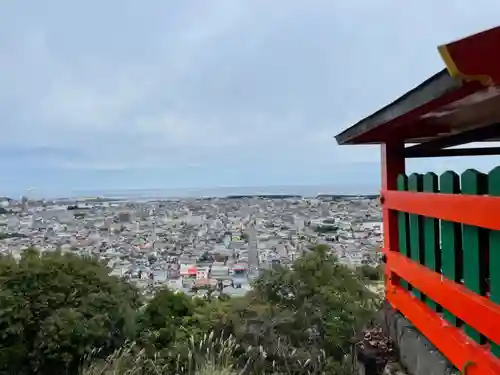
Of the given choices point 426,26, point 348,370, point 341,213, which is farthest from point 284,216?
point 426,26

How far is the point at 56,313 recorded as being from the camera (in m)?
6.51

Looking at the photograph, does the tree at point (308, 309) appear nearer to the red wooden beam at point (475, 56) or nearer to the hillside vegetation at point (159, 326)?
the hillside vegetation at point (159, 326)

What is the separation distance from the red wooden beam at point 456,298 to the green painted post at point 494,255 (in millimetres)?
32

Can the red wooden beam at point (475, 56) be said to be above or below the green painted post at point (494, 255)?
above

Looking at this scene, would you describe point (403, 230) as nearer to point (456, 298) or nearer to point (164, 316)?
point (456, 298)

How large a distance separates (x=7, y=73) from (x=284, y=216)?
8045mm

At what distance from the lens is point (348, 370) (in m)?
5.83

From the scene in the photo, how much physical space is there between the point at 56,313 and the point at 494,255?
6.10 metres

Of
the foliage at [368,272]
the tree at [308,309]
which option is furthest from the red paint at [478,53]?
the foliage at [368,272]

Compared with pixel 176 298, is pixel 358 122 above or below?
above

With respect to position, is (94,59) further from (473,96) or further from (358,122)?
(473,96)

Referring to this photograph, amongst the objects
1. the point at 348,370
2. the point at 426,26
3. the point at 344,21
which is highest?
the point at 344,21

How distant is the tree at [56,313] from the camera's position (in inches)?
250

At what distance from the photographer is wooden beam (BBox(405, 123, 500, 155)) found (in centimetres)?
186
